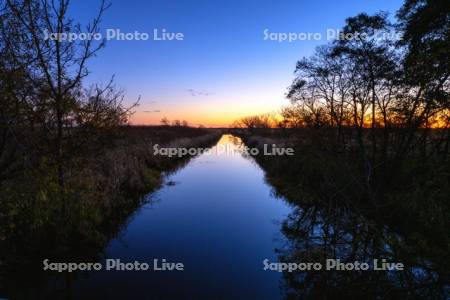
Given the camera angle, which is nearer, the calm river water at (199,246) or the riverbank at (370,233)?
the riverbank at (370,233)

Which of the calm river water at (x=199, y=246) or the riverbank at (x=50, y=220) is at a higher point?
the riverbank at (x=50, y=220)

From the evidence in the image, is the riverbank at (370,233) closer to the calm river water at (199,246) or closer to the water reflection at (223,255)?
the water reflection at (223,255)

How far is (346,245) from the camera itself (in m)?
7.68

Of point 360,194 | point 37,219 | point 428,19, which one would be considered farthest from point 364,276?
point 428,19

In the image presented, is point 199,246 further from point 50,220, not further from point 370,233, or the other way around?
point 370,233

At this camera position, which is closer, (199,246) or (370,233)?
(370,233)

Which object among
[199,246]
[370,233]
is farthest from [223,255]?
[370,233]

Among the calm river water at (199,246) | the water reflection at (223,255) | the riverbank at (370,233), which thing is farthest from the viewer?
the calm river water at (199,246)

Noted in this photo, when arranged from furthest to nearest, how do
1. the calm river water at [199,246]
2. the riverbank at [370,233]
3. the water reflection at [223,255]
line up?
the calm river water at [199,246] < the water reflection at [223,255] < the riverbank at [370,233]

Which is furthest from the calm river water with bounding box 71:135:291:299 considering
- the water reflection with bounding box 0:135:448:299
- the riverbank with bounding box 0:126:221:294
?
the riverbank with bounding box 0:126:221:294

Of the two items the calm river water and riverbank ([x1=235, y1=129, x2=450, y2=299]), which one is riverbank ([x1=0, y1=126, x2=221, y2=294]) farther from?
riverbank ([x1=235, y1=129, x2=450, y2=299])

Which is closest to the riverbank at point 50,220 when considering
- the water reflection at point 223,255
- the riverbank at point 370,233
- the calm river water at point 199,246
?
the water reflection at point 223,255

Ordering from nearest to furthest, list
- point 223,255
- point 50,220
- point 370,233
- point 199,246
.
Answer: point 50,220
point 370,233
point 223,255
point 199,246

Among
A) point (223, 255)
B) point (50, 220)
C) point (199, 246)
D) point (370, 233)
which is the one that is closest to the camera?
point (50, 220)
